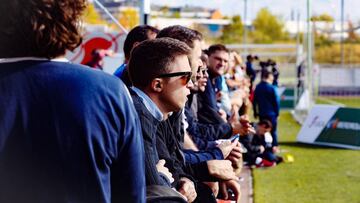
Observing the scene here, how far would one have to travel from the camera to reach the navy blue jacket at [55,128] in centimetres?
254

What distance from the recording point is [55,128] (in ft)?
8.35

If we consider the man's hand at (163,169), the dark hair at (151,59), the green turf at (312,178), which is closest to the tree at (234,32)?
the green turf at (312,178)

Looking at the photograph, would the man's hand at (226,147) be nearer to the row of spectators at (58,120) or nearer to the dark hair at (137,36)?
the dark hair at (137,36)

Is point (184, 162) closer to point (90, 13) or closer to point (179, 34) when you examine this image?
point (179, 34)

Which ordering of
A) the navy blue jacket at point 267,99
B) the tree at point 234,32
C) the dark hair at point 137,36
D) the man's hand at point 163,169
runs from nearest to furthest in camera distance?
the man's hand at point 163,169 < the dark hair at point 137,36 < the navy blue jacket at point 267,99 < the tree at point 234,32

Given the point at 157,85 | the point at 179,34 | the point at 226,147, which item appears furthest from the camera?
the point at 179,34

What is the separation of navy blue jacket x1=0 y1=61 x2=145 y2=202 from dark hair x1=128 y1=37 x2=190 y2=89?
116cm

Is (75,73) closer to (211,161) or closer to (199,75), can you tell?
(211,161)

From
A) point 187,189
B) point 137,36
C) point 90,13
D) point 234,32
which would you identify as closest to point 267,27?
point 234,32

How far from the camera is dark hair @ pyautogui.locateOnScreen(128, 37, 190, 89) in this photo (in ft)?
12.3

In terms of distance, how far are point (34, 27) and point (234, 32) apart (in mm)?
73987

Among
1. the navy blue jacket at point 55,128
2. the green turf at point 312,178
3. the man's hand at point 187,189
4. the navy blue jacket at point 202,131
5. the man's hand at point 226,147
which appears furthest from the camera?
the green turf at point 312,178

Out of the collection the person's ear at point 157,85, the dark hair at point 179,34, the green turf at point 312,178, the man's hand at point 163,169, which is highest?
the dark hair at point 179,34

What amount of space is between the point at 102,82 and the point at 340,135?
15.3m
